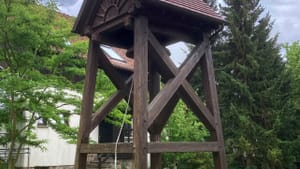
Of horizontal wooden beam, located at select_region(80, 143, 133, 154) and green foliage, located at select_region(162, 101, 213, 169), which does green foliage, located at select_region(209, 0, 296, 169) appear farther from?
horizontal wooden beam, located at select_region(80, 143, 133, 154)

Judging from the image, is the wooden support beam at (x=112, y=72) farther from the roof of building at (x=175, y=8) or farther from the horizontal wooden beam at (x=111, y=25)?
the roof of building at (x=175, y=8)

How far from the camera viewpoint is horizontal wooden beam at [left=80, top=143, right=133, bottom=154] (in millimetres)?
4355

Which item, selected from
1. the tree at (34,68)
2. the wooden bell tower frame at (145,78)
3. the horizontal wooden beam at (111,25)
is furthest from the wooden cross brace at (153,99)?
the tree at (34,68)

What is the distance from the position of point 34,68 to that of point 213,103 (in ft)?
14.2

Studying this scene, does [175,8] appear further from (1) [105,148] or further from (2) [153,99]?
(1) [105,148]

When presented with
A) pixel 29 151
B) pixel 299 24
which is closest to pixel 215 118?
pixel 29 151

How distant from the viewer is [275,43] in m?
17.8

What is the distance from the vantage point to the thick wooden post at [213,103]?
4.95m

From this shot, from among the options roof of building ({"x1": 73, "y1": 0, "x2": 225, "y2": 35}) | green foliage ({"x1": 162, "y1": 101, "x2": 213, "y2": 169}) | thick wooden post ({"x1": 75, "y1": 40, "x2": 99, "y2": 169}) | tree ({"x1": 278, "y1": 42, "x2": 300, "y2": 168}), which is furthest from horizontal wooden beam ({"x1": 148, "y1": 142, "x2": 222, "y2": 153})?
tree ({"x1": 278, "y1": 42, "x2": 300, "y2": 168})

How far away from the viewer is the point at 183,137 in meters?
11.6

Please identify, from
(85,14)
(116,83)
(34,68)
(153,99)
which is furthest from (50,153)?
(153,99)

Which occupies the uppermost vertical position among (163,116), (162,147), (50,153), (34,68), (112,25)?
(34,68)

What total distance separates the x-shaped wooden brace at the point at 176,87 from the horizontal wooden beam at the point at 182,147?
10.6 inches

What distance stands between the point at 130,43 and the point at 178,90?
4.82 feet
